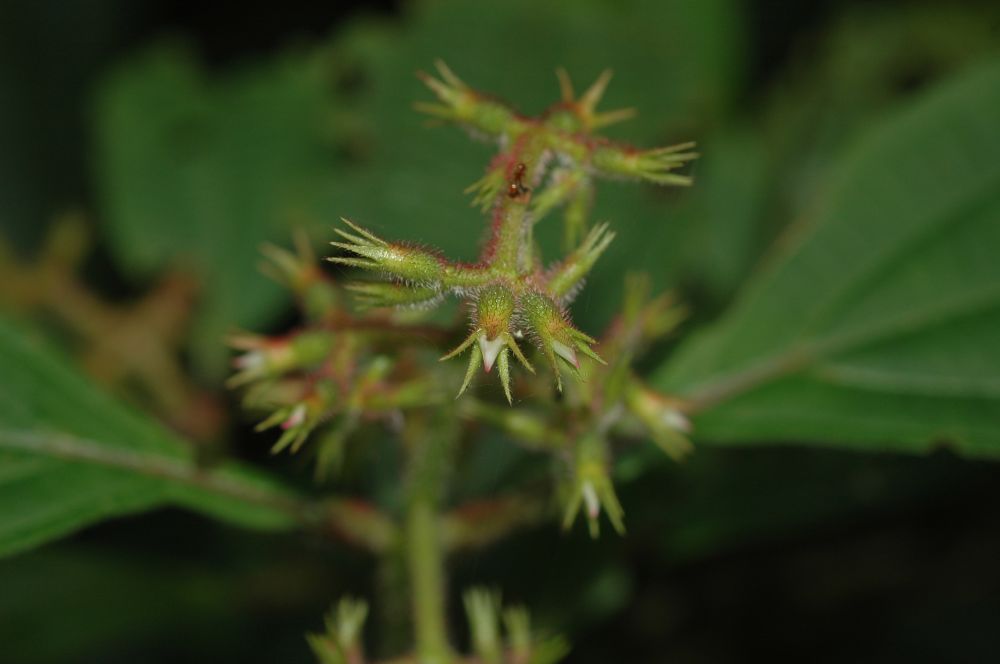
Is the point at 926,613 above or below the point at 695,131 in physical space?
below

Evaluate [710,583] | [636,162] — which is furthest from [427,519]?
[710,583]

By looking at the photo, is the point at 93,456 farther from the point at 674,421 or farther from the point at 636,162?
the point at 636,162

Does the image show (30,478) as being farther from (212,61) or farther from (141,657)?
(212,61)

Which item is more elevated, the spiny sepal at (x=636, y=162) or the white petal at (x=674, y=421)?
the spiny sepal at (x=636, y=162)

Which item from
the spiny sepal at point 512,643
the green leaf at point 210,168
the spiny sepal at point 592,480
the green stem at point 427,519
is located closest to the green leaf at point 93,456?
the green stem at point 427,519

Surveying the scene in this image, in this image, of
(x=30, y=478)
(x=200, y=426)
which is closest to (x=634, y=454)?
(x=30, y=478)

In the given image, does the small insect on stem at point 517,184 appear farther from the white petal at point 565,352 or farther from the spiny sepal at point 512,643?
the spiny sepal at point 512,643

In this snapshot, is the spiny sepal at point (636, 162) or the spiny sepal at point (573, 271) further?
the spiny sepal at point (636, 162)
